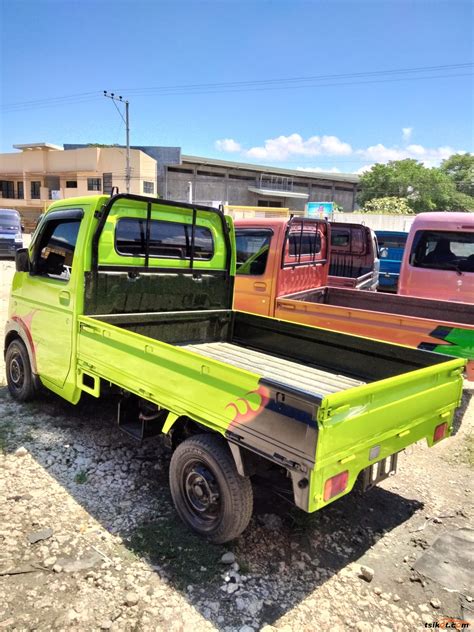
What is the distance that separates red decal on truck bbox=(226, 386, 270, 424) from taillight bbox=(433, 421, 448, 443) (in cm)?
142

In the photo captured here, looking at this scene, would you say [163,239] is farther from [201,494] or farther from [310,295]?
[310,295]

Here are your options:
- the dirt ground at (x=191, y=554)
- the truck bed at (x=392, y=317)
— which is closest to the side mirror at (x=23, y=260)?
the dirt ground at (x=191, y=554)

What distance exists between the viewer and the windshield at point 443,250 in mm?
7020

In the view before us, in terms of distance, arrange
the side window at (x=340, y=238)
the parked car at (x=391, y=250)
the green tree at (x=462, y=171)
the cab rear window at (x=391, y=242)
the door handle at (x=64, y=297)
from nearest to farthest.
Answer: the door handle at (x=64, y=297), the side window at (x=340, y=238), the parked car at (x=391, y=250), the cab rear window at (x=391, y=242), the green tree at (x=462, y=171)

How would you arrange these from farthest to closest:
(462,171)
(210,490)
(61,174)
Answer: (462,171)
(61,174)
(210,490)

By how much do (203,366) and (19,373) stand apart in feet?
9.85

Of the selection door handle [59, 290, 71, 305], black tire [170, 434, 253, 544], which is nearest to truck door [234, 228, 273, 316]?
door handle [59, 290, 71, 305]

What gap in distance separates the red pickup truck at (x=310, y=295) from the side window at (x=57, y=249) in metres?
2.59

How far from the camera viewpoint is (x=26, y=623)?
234cm

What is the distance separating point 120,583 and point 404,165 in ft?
219

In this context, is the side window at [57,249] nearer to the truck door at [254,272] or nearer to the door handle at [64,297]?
the door handle at [64,297]

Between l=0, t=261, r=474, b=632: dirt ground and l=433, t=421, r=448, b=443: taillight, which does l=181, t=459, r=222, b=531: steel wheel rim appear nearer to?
l=0, t=261, r=474, b=632: dirt ground

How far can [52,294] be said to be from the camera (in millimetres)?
4164

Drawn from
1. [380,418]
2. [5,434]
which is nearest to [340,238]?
[5,434]
